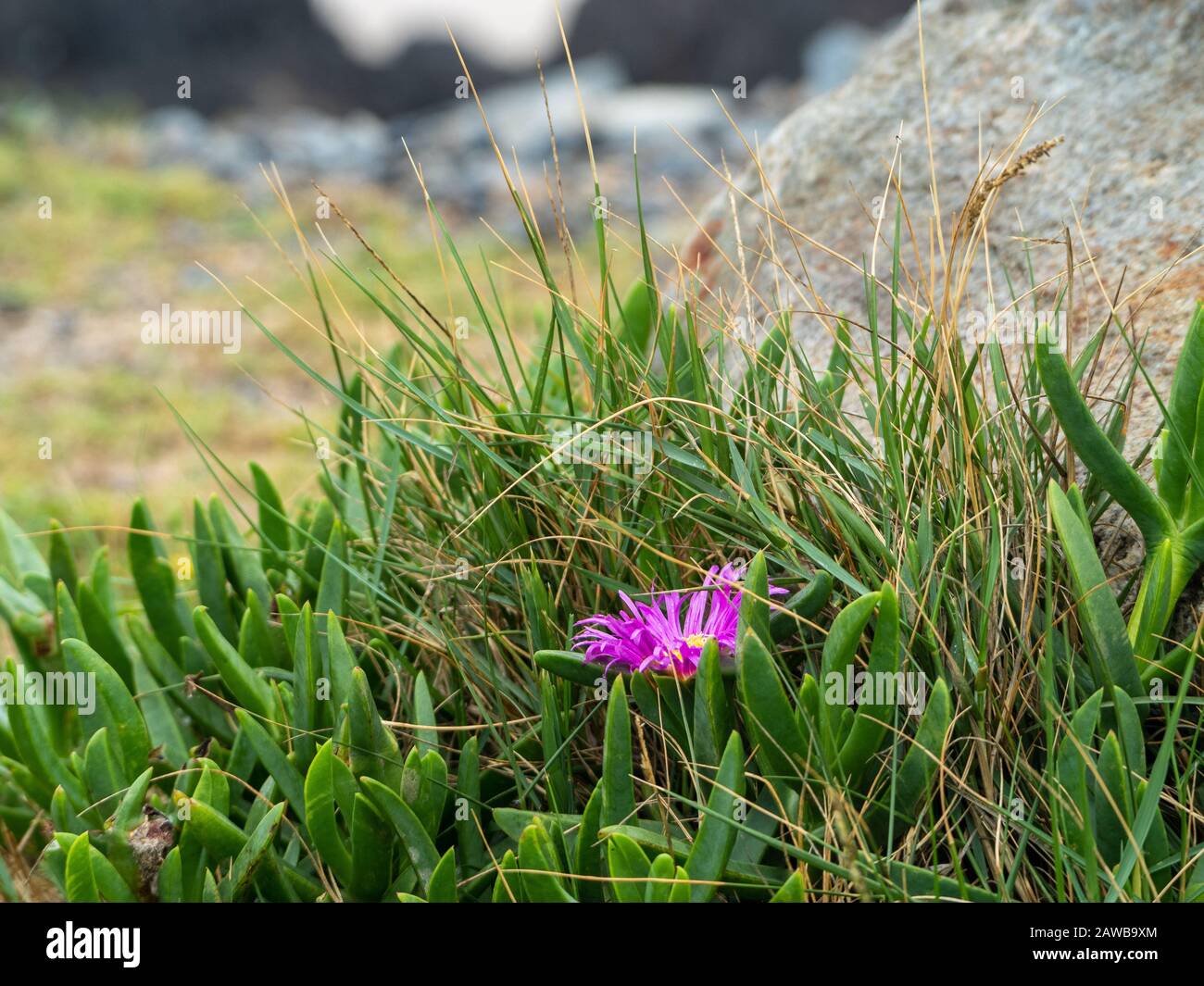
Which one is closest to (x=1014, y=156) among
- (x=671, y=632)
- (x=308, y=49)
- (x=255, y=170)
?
(x=671, y=632)

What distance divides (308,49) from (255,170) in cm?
1059

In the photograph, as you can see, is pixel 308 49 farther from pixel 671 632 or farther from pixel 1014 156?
pixel 671 632

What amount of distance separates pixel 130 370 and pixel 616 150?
8.22 m

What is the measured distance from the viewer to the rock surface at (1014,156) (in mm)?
2123

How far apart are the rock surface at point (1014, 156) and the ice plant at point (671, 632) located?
527 millimetres

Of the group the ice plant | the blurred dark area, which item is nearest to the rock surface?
the ice plant

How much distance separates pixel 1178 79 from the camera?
2.42m

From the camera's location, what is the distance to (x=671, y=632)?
154 cm

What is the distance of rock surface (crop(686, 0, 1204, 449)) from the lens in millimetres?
2123

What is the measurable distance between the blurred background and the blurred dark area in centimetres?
4

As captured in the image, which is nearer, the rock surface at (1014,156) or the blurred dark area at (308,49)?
Answer: the rock surface at (1014,156)


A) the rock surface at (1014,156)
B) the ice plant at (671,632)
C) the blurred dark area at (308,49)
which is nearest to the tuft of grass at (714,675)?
the ice plant at (671,632)

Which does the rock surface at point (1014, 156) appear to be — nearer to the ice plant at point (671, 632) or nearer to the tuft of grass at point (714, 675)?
the tuft of grass at point (714, 675)

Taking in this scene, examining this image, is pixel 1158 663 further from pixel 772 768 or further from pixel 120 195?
pixel 120 195
